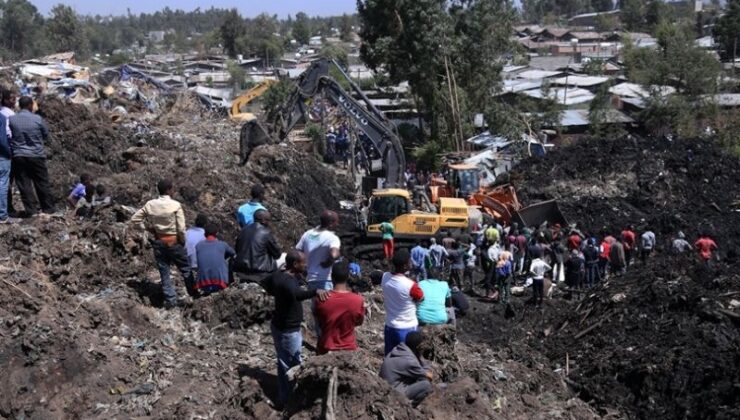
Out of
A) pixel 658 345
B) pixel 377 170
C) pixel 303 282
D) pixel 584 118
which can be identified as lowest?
pixel 584 118

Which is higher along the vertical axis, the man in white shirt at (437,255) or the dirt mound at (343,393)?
the dirt mound at (343,393)

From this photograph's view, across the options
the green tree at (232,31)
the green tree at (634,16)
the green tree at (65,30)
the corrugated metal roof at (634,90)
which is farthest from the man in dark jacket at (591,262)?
the green tree at (634,16)

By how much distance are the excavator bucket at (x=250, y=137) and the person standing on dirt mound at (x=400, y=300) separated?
47.1ft

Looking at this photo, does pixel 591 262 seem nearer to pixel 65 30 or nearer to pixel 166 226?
pixel 166 226

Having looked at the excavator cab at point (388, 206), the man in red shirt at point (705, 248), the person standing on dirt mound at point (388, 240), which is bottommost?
the man in red shirt at point (705, 248)

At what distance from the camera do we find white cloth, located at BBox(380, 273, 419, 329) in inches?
301

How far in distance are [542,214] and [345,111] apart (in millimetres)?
5937

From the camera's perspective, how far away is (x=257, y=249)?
8781mm

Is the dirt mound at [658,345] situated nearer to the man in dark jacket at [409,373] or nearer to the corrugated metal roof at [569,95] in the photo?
the man in dark jacket at [409,373]

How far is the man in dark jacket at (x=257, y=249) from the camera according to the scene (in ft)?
28.8

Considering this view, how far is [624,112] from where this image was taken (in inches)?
1663

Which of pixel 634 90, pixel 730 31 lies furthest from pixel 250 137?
pixel 730 31

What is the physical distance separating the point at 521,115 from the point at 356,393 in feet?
105

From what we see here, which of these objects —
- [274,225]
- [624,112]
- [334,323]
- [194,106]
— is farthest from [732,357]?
[624,112]
